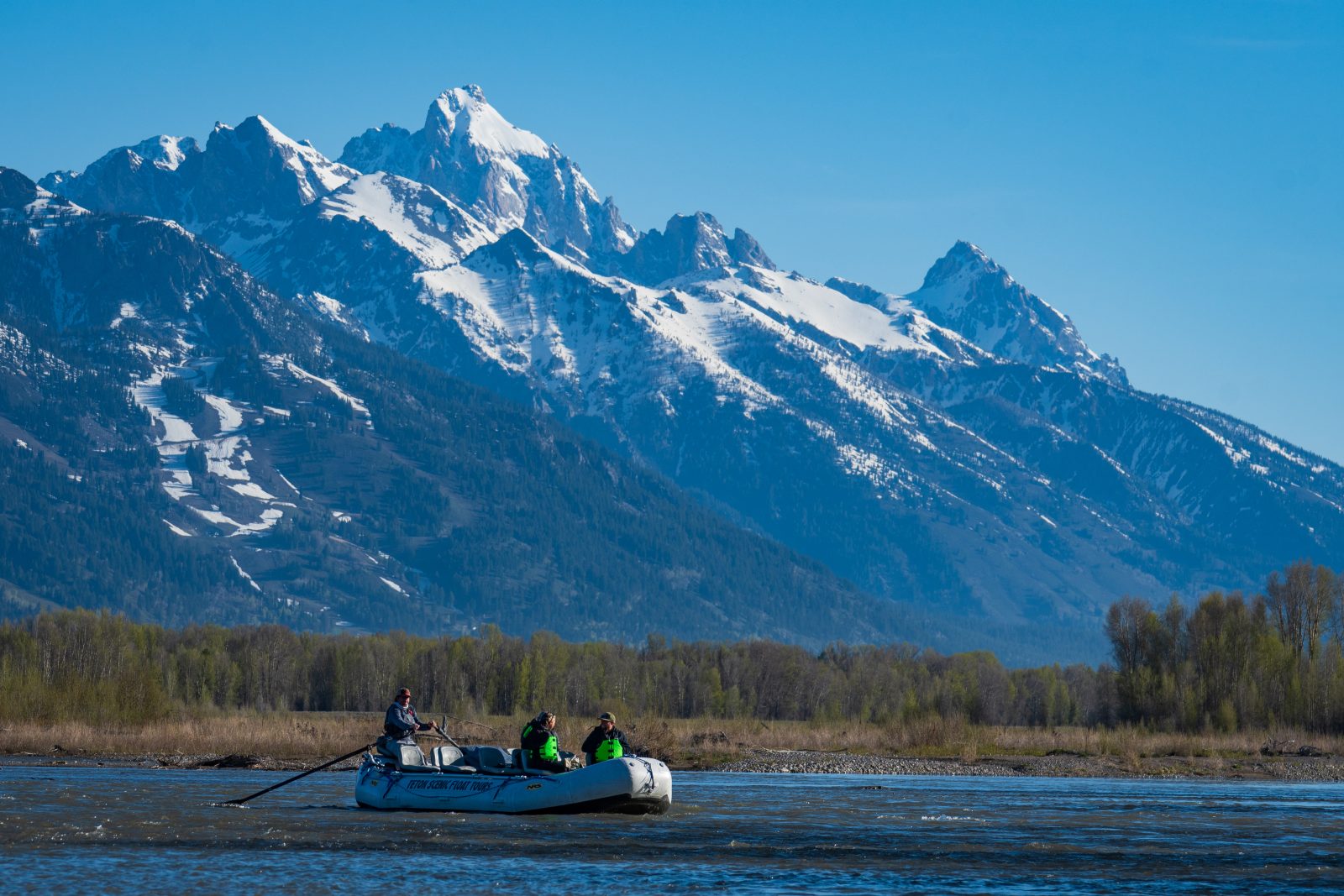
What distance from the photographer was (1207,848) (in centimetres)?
5728

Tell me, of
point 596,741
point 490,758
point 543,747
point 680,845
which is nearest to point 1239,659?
point 596,741

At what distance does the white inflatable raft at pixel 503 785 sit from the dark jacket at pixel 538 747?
50 cm

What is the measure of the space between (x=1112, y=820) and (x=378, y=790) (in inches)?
1067

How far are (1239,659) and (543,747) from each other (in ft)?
285

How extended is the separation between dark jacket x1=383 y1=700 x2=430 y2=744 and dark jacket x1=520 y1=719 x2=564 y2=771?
Answer: 12.1 feet

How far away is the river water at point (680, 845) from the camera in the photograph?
Result: 157 feet

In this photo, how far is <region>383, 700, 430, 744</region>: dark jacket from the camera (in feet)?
209

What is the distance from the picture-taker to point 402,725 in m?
63.9

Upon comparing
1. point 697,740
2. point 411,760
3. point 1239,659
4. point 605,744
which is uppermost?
point 1239,659

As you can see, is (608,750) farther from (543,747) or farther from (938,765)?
(938,765)

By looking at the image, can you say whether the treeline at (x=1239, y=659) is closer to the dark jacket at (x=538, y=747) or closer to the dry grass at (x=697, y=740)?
the dry grass at (x=697, y=740)

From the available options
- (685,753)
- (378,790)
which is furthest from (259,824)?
(685,753)

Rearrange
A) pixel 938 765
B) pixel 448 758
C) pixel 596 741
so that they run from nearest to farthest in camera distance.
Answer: pixel 596 741 → pixel 448 758 → pixel 938 765

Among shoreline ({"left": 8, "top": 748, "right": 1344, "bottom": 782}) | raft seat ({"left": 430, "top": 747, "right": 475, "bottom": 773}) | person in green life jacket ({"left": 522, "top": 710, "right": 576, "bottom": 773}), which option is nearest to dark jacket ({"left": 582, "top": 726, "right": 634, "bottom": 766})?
person in green life jacket ({"left": 522, "top": 710, "right": 576, "bottom": 773})
